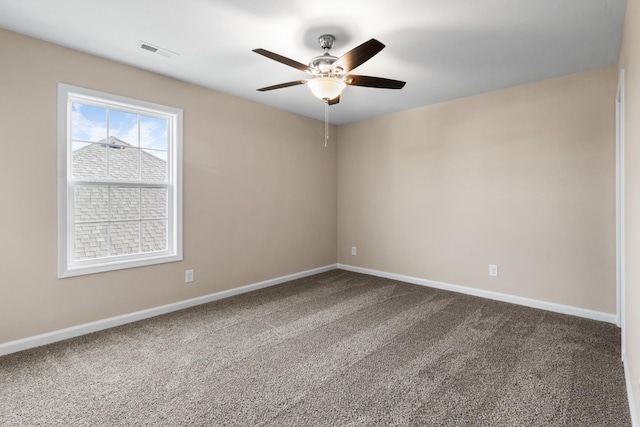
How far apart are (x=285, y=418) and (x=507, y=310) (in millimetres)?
2686

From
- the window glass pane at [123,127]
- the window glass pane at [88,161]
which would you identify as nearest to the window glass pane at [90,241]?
the window glass pane at [88,161]

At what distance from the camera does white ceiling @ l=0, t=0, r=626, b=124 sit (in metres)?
2.09

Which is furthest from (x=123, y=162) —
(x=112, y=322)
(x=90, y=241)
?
(x=112, y=322)

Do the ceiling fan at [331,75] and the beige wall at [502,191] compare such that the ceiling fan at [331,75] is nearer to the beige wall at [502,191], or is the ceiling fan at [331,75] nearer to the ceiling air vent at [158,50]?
the ceiling air vent at [158,50]

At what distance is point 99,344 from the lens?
8.46ft

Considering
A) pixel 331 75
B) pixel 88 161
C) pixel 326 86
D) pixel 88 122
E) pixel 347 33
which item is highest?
pixel 347 33

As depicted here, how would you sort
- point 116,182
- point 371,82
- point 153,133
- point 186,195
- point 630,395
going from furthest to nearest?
1. point 186,195
2. point 153,133
3. point 116,182
4. point 371,82
5. point 630,395

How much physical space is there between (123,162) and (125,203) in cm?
40

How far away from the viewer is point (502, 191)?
3.61 m

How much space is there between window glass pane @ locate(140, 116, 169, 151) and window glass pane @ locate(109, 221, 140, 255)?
81 centimetres

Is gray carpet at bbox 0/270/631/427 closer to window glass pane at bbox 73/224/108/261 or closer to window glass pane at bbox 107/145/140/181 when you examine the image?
window glass pane at bbox 73/224/108/261

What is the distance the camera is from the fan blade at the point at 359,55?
6.33ft

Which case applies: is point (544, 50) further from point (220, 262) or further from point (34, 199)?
point (34, 199)

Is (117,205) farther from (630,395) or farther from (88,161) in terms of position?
(630,395)
